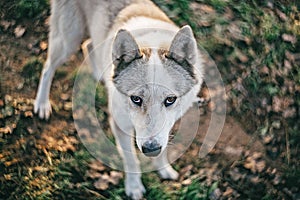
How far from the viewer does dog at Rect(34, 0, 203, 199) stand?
3201 mm

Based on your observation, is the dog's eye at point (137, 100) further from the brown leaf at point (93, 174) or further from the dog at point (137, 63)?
the brown leaf at point (93, 174)

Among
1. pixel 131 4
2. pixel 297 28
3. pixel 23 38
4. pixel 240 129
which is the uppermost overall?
pixel 131 4

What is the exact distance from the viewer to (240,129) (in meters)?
4.40

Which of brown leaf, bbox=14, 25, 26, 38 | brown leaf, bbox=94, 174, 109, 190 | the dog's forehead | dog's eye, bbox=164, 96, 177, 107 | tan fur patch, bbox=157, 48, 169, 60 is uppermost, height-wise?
tan fur patch, bbox=157, 48, 169, 60

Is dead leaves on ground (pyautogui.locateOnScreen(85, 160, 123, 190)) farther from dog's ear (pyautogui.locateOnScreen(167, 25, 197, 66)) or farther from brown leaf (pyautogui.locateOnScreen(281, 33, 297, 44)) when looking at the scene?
brown leaf (pyautogui.locateOnScreen(281, 33, 297, 44))

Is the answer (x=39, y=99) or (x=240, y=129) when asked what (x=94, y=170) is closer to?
(x=39, y=99)

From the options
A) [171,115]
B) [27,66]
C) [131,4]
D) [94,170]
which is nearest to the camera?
[171,115]

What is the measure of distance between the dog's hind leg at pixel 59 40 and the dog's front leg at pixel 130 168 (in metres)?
0.86

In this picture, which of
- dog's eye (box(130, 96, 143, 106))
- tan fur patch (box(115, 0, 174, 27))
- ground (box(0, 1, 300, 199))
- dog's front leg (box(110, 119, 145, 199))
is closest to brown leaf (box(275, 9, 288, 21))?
ground (box(0, 1, 300, 199))

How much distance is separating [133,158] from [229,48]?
4.80 ft

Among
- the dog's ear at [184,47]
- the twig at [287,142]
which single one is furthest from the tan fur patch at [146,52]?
the twig at [287,142]

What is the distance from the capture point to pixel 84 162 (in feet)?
13.9

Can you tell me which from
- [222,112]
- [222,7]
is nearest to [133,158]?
[222,112]

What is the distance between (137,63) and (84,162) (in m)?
1.29
